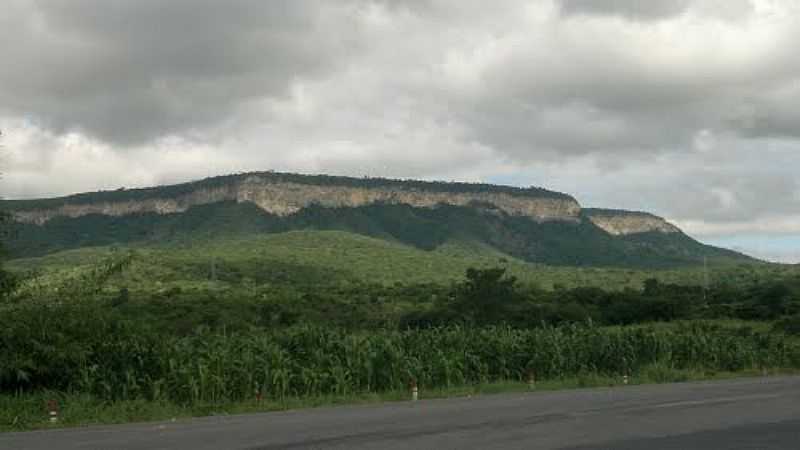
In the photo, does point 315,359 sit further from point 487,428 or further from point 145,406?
point 487,428

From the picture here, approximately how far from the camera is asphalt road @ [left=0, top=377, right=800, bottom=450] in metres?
14.2

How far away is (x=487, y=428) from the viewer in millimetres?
16141

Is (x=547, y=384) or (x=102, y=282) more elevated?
(x=102, y=282)

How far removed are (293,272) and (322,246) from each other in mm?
26551

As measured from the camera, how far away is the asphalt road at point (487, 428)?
14195 millimetres

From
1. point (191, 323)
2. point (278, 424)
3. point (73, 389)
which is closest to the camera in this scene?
point (278, 424)

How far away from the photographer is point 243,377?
25.2 metres

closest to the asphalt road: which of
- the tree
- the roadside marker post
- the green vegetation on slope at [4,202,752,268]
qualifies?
the roadside marker post

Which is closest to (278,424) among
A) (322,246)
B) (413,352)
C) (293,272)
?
(413,352)

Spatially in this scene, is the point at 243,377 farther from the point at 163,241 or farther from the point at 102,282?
the point at 163,241

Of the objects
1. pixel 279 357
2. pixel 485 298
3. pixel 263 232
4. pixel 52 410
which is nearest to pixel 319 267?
pixel 485 298

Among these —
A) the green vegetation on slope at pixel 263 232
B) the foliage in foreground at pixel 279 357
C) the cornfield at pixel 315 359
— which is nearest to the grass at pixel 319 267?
the green vegetation on slope at pixel 263 232

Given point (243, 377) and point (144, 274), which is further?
point (144, 274)

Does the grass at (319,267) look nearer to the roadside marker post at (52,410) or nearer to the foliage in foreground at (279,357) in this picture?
the foliage in foreground at (279,357)
